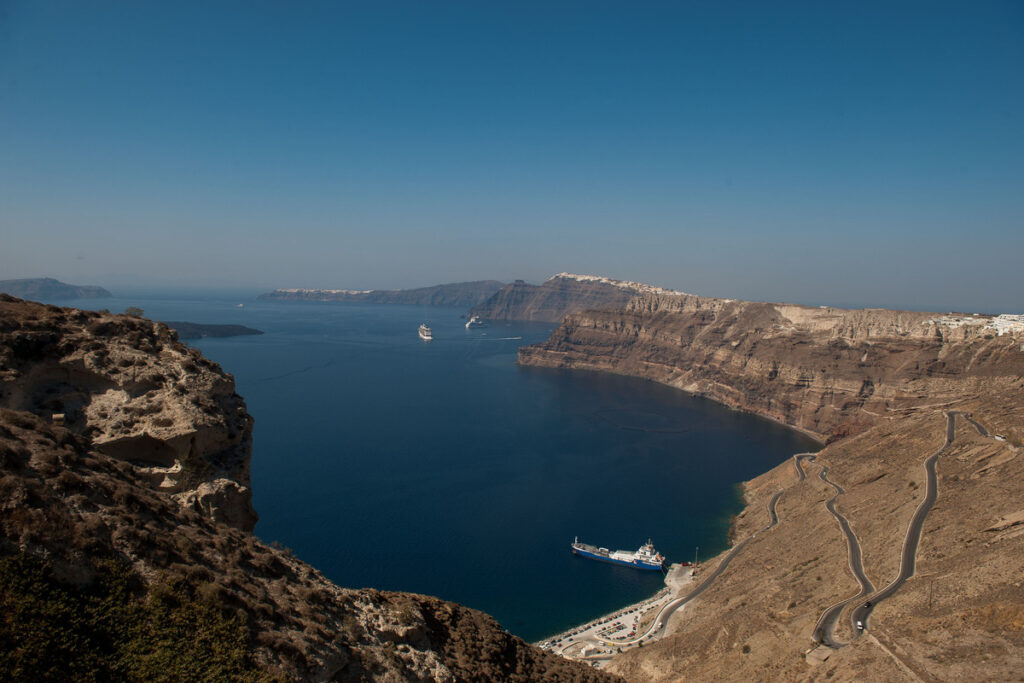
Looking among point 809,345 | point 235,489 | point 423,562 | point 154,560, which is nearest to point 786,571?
point 423,562

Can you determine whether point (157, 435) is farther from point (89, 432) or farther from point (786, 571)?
point (786, 571)

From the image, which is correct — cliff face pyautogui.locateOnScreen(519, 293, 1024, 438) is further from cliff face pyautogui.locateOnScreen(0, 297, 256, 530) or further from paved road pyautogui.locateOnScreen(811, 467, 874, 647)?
cliff face pyautogui.locateOnScreen(0, 297, 256, 530)

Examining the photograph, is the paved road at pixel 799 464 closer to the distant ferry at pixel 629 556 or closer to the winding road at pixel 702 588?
the winding road at pixel 702 588

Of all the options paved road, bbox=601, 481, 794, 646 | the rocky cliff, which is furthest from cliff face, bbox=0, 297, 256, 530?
paved road, bbox=601, 481, 794, 646

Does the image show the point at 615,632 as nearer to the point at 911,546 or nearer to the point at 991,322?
the point at 911,546

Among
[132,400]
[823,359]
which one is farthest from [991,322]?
[132,400]

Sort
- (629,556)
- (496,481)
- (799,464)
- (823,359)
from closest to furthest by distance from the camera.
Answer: (629,556), (799,464), (496,481), (823,359)
